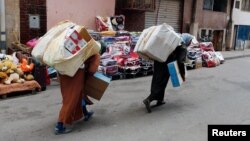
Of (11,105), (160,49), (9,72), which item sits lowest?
(11,105)

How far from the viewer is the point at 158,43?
5988 millimetres

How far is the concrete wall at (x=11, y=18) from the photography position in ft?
30.4

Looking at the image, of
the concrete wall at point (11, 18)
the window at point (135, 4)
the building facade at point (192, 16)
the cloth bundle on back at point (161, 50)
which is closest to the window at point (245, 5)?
the building facade at point (192, 16)

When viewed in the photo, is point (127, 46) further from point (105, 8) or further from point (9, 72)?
point (9, 72)

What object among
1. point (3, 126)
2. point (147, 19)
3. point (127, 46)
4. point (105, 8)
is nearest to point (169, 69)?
point (3, 126)

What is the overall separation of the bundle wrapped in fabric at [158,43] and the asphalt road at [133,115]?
108 centimetres

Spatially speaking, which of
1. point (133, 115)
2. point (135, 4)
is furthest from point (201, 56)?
point (133, 115)

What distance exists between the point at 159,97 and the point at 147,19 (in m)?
8.90

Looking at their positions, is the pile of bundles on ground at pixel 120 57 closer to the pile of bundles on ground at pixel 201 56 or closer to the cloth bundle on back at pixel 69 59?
the pile of bundles on ground at pixel 201 56

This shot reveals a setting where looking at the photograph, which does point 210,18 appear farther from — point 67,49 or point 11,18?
point 67,49

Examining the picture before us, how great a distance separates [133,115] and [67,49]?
2003 millimetres

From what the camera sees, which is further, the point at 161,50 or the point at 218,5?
the point at 218,5

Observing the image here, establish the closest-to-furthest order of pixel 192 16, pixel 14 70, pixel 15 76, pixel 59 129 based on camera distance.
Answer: pixel 59 129 → pixel 15 76 → pixel 14 70 → pixel 192 16

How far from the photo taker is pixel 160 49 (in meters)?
6.02
